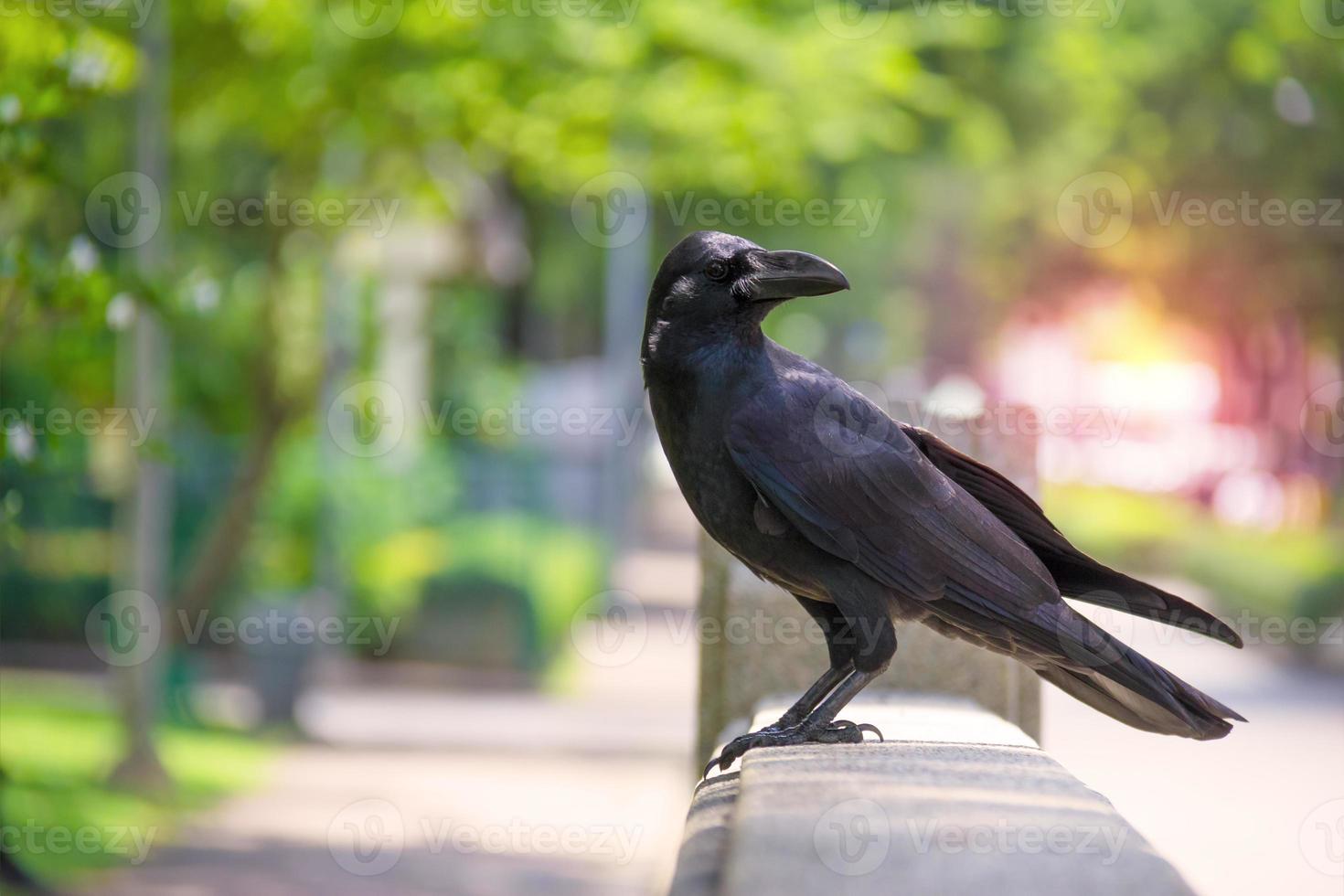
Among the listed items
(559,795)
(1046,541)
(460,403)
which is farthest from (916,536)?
(460,403)

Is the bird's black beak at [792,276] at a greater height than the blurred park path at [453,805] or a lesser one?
greater

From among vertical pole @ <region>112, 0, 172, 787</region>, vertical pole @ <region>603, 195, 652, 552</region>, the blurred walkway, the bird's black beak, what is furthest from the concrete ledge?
vertical pole @ <region>603, 195, 652, 552</region>

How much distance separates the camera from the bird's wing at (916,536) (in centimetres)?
353

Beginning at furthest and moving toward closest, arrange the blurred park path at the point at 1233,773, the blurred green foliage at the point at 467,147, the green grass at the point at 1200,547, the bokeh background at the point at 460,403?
the green grass at the point at 1200,547, the bokeh background at the point at 460,403, the blurred green foliage at the point at 467,147, the blurred park path at the point at 1233,773

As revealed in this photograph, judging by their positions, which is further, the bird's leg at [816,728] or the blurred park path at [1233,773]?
the blurred park path at [1233,773]

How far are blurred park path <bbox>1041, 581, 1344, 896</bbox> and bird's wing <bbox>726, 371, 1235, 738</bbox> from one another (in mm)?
2542

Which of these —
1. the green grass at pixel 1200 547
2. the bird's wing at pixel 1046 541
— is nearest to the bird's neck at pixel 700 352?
the bird's wing at pixel 1046 541

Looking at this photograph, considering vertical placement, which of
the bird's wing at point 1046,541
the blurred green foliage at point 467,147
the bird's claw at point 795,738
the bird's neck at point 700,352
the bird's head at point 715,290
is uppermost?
the blurred green foliage at point 467,147

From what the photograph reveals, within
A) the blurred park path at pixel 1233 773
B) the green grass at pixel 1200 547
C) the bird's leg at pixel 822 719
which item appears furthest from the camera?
the green grass at pixel 1200 547

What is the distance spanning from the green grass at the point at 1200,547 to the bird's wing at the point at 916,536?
13530 millimetres

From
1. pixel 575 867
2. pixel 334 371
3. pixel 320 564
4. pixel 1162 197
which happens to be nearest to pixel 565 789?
pixel 575 867

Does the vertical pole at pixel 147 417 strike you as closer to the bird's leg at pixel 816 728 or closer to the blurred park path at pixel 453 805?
the blurred park path at pixel 453 805

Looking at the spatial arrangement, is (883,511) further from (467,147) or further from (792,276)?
(467,147)

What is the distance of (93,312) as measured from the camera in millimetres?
5812
